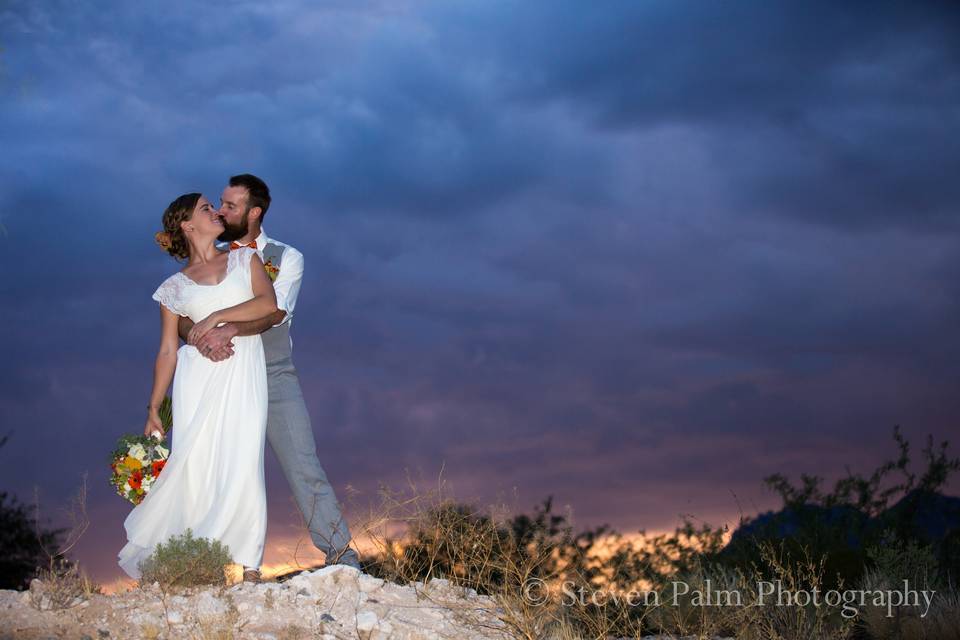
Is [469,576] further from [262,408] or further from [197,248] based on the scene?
[197,248]

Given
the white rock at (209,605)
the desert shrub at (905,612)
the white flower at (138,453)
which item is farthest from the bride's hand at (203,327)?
the desert shrub at (905,612)

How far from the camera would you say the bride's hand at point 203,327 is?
23.5 ft

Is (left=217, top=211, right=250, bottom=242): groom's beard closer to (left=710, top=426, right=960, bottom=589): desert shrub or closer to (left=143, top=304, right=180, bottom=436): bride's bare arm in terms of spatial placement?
(left=143, top=304, right=180, bottom=436): bride's bare arm

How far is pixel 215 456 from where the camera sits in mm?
7227

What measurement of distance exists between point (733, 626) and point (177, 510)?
13.8 feet

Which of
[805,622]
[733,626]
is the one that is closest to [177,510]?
[733,626]

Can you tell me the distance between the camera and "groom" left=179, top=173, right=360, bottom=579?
7609mm

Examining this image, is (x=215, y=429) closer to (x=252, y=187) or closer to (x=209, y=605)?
(x=209, y=605)

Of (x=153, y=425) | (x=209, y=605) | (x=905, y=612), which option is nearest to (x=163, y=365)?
(x=153, y=425)

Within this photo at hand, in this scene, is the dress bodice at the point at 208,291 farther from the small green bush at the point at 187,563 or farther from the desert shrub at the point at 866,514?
the desert shrub at the point at 866,514

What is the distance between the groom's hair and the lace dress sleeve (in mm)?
885

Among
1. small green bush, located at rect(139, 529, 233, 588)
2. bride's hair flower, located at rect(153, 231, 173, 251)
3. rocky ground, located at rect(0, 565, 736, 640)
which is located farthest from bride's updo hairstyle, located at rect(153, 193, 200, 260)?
rocky ground, located at rect(0, 565, 736, 640)

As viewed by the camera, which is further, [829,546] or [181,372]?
[829,546]

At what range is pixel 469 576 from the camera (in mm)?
7535
